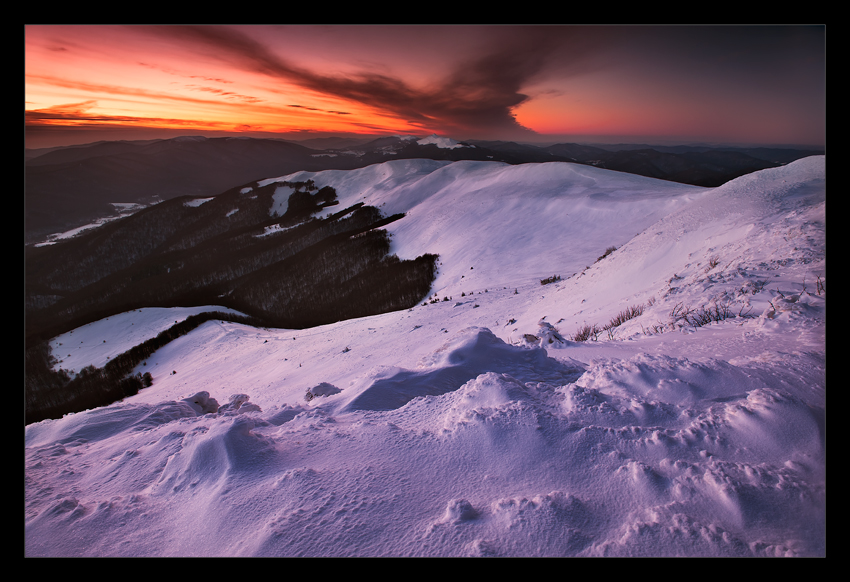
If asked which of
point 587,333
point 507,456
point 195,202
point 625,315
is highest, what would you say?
point 195,202

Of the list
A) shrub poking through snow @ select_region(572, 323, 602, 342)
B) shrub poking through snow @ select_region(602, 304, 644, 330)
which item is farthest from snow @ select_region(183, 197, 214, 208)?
shrub poking through snow @ select_region(602, 304, 644, 330)

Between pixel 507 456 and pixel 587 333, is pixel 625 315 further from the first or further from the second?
pixel 507 456

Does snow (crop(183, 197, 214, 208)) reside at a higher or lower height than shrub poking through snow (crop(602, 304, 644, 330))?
higher

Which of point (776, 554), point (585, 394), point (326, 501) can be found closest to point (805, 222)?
point (585, 394)

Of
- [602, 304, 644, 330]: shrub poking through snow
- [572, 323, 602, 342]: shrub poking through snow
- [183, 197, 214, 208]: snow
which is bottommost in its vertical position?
[572, 323, 602, 342]: shrub poking through snow

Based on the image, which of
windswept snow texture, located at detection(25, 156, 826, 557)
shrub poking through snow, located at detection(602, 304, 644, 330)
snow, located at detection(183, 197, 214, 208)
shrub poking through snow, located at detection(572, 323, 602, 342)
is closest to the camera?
windswept snow texture, located at detection(25, 156, 826, 557)

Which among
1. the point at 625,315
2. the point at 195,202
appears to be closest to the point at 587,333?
the point at 625,315

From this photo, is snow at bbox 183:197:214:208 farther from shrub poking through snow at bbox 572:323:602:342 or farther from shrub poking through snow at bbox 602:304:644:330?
shrub poking through snow at bbox 602:304:644:330

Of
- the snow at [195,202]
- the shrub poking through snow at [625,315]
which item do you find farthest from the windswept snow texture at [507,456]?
the snow at [195,202]

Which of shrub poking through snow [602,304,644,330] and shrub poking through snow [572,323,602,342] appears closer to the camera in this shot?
shrub poking through snow [572,323,602,342]
